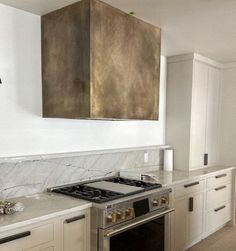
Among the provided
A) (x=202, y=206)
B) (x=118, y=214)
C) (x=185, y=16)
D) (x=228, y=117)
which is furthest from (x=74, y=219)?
(x=228, y=117)

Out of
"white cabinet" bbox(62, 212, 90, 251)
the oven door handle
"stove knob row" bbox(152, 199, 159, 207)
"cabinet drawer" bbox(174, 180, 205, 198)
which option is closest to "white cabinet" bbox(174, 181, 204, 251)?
"cabinet drawer" bbox(174, 180, 205, 198)

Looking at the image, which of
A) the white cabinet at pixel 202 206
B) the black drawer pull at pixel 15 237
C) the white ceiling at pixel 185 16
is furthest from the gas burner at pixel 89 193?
the white ceiling at pixel 185 16

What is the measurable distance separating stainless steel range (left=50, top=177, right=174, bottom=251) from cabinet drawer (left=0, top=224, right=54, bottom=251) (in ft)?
1.25

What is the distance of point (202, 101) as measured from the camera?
3.81m

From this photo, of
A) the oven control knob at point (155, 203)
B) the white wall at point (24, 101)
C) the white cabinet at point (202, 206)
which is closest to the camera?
the white wall at point (24, 101)

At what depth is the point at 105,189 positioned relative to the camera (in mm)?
2455

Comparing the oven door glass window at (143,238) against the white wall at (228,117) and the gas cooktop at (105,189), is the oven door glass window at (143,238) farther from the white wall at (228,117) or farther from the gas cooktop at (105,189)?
the white wall at (228,117)

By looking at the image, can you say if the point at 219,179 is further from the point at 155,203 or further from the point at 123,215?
the point at 123,215

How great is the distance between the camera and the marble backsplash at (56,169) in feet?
7.13

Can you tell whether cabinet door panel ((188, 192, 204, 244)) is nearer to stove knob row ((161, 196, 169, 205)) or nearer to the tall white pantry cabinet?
the tall white pantry cabinet

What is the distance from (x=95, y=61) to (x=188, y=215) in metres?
2.09

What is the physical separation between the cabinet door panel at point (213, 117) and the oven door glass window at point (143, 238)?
5.66 ft

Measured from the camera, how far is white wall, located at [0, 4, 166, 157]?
85.7 inches

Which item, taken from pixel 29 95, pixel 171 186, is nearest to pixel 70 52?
pixel 29 95
